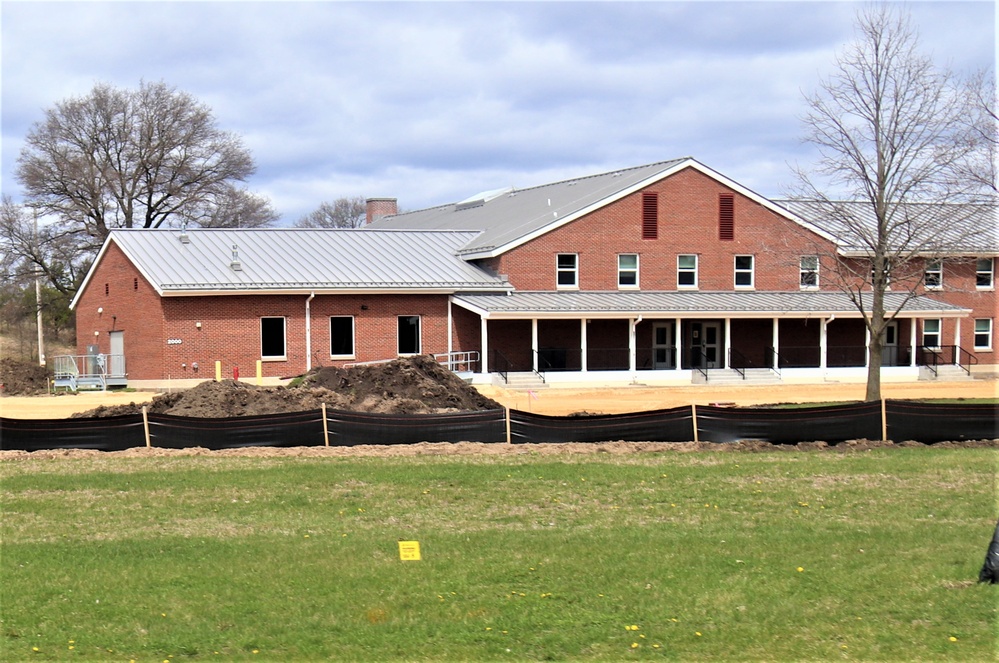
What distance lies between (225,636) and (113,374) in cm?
3354

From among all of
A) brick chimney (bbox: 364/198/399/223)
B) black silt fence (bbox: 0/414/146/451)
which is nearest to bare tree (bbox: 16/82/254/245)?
brick chimney (bbox: 364/198/399/223)

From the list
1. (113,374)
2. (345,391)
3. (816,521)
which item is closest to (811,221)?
(345,391)

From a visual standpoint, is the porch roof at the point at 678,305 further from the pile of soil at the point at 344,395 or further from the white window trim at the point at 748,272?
the pile of soil at the point at 344,395

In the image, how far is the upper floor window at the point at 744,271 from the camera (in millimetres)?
45938

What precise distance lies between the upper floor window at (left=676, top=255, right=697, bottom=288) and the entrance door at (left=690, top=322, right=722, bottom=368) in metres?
1.79

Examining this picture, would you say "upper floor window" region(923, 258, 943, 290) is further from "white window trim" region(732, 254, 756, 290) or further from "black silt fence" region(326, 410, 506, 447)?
"black silt fence" region(326, 410, 506, 447)

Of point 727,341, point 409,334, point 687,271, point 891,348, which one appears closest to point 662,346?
point 727,341

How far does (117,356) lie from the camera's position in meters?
40.9

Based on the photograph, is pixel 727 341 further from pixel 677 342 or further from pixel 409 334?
pixel 409 334

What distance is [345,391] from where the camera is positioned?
94.8ft

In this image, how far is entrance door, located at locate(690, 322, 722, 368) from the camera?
146ft

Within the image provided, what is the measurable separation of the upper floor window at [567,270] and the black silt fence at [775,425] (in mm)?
22801

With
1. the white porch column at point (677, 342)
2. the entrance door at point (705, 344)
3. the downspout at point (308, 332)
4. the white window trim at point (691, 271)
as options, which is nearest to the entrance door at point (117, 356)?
the downspout at point (308, 332)

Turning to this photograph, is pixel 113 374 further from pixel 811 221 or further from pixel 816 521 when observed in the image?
pixel 816 521
